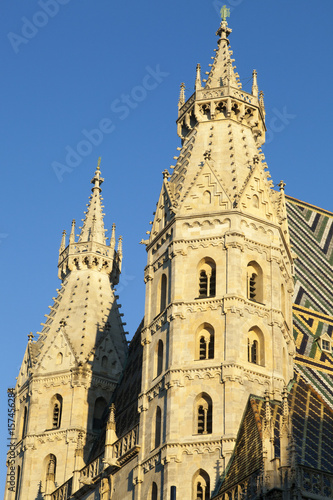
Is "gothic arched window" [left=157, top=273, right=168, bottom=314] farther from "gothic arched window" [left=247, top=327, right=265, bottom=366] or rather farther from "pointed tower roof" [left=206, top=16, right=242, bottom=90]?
"pointed tower roof" [left=206, top=16, right=242, bottom=90]

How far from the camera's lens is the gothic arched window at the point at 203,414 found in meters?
33.0

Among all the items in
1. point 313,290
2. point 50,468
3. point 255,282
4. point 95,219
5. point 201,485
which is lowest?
point 201,485

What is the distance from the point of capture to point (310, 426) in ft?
106

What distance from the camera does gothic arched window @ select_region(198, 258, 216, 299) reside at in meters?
35.3

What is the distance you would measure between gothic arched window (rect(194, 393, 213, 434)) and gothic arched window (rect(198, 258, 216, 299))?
10.7ft

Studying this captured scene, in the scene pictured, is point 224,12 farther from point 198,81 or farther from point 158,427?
point 158,427

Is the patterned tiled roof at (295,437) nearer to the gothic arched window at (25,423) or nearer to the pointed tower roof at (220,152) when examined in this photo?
the pointed tower roof at (220,152)

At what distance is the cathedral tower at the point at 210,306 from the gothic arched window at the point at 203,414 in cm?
3

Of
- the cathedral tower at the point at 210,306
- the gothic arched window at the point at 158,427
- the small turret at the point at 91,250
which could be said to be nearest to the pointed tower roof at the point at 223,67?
the cathedral tower at the point at 210,306

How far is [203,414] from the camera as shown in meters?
33.3

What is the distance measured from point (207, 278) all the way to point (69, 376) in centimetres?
1003

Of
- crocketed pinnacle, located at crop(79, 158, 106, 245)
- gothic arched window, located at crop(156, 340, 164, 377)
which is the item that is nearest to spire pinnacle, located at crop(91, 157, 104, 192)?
crocketed pinnacle, located at crop(79, 158, 106, 245)

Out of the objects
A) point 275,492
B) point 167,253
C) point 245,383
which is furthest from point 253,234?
point 275,492

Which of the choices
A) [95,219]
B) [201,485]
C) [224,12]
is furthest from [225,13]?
[201,485]
